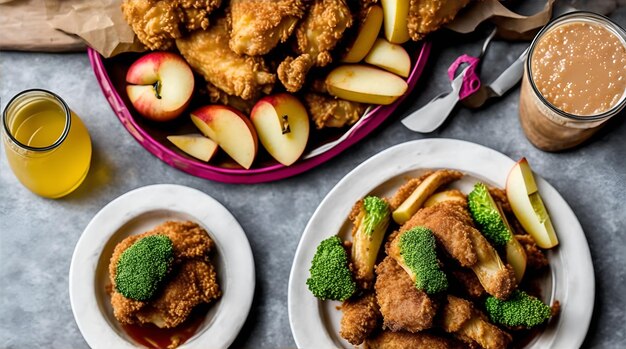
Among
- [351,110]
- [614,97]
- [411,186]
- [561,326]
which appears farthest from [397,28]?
[561,326]

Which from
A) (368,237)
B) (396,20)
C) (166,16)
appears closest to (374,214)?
(368,237)

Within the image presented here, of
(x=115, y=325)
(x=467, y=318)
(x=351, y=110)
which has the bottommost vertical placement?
(x=115, y=325)

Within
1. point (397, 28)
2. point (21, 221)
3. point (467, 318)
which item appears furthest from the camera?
point (21, 221)

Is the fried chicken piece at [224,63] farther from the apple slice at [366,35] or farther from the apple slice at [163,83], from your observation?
the apple slice at [366,35]

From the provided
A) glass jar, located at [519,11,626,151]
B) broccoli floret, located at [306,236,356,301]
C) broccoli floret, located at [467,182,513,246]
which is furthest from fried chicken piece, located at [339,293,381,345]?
glass jar, located at [519,11,626,151]

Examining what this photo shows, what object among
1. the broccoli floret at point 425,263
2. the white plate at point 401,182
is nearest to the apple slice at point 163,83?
the white plate at point 401,182

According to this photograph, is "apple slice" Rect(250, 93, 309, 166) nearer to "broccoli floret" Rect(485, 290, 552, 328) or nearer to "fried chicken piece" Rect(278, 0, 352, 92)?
"fried chicken piece" Rect(278, 0, 352, 92)

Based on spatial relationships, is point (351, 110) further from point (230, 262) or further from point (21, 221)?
point (21, 221)
